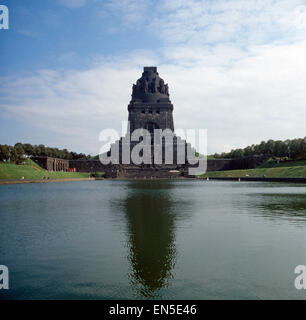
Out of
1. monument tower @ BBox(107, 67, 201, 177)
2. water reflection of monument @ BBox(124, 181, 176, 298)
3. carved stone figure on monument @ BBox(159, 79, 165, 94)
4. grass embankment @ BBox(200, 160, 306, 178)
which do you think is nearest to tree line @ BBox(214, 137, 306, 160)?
grass embankment @ BBox(200, 160, 306, 178)

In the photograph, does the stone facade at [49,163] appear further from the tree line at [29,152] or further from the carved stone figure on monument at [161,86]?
the carved stone figure on monument at [161,86]

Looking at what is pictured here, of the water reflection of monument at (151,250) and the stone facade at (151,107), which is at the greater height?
the stone facade at (151,107)

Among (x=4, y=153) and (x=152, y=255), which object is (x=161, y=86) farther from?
(x=152, y=255)

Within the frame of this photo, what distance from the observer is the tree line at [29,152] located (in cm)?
6966

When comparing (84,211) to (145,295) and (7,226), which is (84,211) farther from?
(145,295)

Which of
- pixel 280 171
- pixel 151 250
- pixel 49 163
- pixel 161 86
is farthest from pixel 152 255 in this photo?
pixel 161 86

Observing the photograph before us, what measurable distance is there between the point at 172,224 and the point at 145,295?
6.75 m

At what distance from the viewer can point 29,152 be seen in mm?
96562

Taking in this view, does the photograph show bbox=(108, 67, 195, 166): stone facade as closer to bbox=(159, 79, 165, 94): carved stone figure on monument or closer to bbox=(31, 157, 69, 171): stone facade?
bbox=(159, 79, 165, 94): carved stone figure on monument

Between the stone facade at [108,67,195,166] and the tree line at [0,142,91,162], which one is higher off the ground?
the stone facade at [108,67,195,166]

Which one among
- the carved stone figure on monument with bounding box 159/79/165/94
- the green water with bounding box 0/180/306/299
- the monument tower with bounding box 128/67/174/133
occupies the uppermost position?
→ the carved stone figure on monument with bounding box 159/79/165/94

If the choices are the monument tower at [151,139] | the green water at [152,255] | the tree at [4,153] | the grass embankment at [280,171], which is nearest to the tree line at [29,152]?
the tree at [4,153]

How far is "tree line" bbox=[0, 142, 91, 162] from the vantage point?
229 feet
